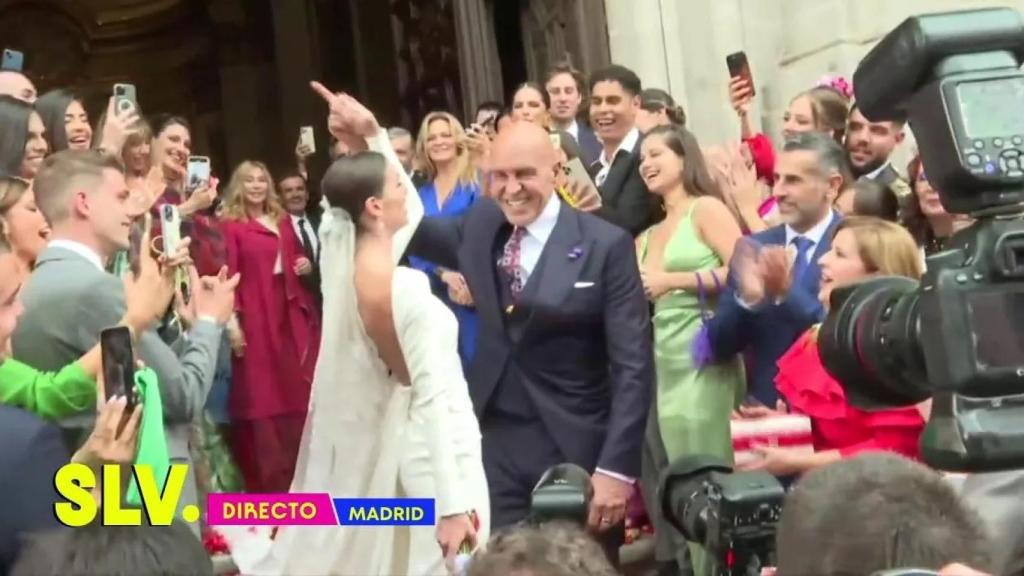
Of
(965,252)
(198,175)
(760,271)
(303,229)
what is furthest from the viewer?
(303,229)

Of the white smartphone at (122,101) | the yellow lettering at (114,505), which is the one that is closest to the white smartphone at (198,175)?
the white smartphone at (122,101)

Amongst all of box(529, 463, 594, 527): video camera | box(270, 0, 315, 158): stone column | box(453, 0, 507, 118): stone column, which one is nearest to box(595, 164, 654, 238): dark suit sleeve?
box(529, 463, 594, 527): video camera

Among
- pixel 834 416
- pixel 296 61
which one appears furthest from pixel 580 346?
pixel 296 61

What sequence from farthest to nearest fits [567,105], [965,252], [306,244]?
[306,244], [567,105], [965,252]

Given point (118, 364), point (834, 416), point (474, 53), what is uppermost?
point (474, 53)

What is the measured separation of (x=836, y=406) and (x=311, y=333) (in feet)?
11.9

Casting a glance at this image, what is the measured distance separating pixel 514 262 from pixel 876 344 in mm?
2284

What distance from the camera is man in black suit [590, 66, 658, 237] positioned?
5.64 metres

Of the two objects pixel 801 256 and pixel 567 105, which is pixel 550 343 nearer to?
pixel 801 256

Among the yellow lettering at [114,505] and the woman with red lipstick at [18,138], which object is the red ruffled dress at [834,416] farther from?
the woman with red lipstick at [18,138]

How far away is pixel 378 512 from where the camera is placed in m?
4.42

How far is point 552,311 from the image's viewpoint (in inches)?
173

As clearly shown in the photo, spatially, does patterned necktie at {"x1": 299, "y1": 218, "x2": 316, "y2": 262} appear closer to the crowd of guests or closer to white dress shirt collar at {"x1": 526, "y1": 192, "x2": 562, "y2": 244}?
the crowd of guests

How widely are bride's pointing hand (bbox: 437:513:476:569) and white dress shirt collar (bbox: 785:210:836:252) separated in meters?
1.30
